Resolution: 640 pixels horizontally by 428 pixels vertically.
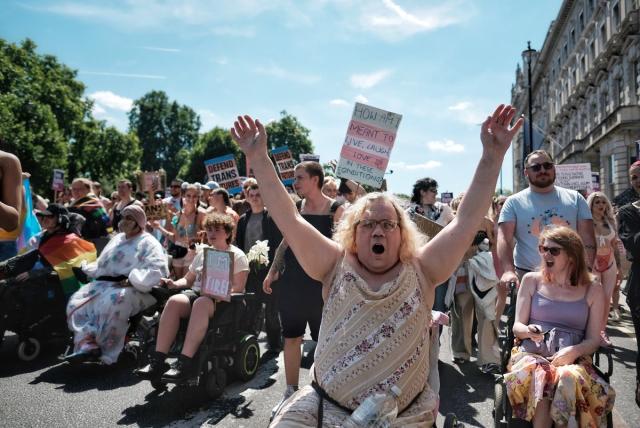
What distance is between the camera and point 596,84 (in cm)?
3638

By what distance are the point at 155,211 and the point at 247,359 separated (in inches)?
160

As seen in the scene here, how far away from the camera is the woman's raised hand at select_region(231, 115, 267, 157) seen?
228 centimetres

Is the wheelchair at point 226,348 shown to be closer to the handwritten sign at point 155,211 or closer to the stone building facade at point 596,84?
the handwritten sign at point 155,211

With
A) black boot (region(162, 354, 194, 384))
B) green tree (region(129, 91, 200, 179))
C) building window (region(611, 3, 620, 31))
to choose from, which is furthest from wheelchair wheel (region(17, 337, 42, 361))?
green tree (region(129, 91, 200, 179))

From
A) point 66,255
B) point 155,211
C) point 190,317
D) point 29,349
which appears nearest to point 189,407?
point 190,317

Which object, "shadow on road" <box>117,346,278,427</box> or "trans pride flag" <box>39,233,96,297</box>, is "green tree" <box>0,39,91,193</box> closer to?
"trans pride flag" <box>39,233,96,297</box>

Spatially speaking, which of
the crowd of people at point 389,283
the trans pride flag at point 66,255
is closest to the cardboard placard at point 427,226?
the crowd of people at point 389,283

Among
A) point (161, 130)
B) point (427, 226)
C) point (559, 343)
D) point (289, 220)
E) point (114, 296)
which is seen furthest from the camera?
point (161, 130)

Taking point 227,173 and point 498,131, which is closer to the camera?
point 498,131

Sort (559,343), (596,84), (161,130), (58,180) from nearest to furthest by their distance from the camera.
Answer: (559,343), (58,180), (596,84), (161,130)

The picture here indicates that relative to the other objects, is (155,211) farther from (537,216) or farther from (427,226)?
(537,216)

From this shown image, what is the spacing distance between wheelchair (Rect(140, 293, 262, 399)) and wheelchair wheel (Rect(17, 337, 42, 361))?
5.22 feet

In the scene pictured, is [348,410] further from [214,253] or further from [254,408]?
[214,253]

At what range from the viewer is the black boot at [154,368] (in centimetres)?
414
